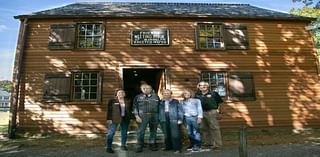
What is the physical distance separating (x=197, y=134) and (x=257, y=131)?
186 inches

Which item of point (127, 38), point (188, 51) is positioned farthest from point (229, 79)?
point (127, 38)

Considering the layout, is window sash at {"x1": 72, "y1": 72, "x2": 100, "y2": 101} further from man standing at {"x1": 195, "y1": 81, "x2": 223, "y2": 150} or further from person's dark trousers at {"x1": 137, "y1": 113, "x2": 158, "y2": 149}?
man standing at {"x1": 195, "y1": 81, "x2": 223, "y2": 150}

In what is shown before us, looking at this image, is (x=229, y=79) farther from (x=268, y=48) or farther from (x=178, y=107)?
(x=178, y=107)

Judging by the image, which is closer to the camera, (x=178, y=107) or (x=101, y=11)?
(x=178, y=107)

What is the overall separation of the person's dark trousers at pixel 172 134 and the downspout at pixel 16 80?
6109 mm

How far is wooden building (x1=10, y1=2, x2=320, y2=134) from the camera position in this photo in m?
9.62

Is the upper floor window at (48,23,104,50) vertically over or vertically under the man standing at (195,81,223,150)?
over

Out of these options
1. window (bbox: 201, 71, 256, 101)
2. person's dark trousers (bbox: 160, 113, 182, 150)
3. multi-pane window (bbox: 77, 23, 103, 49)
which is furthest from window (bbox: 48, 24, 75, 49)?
person's dark trousers (bbox: 160, 113, 182, 150)

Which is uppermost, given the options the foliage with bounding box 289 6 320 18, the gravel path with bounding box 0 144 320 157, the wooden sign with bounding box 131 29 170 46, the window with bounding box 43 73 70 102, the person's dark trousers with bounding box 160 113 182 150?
the foliage with bounding box 289 6 320 18

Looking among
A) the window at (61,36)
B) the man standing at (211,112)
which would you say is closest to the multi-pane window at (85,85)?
the window at (61,36)

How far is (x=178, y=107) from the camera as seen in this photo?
6312 mm

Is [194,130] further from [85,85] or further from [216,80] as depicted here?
[85,85]

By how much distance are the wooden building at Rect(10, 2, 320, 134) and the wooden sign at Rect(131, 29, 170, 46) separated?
0.04m

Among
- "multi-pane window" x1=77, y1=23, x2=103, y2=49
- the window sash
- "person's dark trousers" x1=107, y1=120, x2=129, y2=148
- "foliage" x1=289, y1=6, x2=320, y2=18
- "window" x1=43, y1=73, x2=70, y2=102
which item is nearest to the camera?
"person's dark trousers" x1=107, y1=120, x2=129, y2=148
